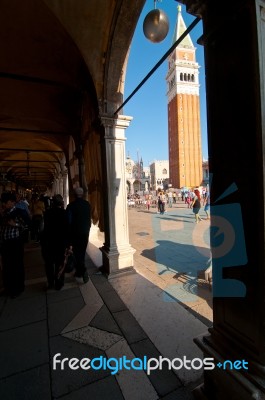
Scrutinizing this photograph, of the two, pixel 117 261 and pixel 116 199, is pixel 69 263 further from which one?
pixel 116 199

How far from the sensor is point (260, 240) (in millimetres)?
1183

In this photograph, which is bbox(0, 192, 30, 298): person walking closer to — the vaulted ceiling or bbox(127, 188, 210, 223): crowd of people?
the vaulted ceiling

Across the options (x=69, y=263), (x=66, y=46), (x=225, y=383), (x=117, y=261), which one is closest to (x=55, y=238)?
(x=69, y=263)

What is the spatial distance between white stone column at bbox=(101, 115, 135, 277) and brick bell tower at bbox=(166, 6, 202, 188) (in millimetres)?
47261

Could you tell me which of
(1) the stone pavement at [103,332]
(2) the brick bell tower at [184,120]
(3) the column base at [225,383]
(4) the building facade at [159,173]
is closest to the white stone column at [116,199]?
(1) the stone pavement at [103,332]

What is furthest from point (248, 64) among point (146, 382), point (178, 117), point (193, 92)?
point (193, 92)

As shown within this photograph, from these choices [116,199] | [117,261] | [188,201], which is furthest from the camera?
[188,201]

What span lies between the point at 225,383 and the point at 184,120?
54.9 meters

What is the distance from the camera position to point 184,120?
51.1m

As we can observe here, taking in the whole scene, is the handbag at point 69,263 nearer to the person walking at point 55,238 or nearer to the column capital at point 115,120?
the person walking at point 55,238

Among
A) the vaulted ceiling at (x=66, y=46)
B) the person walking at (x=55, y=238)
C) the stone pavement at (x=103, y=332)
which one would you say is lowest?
the stone pavement at (x=103, y=332)

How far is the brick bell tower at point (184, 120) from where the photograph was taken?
5041 centimetres

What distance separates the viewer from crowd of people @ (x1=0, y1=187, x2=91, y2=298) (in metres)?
3.29

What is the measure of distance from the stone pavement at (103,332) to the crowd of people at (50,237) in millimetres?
276
